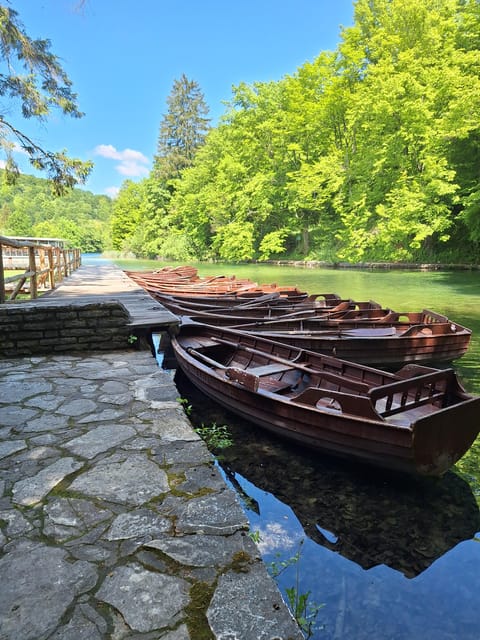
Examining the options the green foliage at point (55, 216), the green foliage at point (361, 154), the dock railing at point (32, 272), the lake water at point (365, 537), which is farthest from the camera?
the green foliage at point (55, 216)

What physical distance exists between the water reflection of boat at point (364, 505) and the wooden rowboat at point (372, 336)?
2.40m

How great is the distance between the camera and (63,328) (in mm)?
4758

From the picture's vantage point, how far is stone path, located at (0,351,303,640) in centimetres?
135

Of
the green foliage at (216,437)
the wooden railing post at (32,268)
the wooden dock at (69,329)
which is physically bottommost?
the green foliage at (216,437)

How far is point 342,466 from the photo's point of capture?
373 centimetres

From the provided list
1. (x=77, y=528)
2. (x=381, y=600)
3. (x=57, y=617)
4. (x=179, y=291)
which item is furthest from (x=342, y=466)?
(x=179, y=291)

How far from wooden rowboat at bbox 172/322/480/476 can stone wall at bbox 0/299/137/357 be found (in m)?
1.11

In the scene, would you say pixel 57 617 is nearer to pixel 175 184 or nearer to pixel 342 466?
pixel 342 466

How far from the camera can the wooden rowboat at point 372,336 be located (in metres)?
6.24

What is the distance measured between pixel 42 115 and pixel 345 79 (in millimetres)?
24587

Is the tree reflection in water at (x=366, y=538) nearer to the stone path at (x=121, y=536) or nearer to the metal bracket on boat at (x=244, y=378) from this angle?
the metal bracket on boat at (x=244, y=378)

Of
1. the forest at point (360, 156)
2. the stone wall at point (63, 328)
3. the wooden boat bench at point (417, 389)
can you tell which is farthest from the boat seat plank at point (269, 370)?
the forest at point (360, 156)

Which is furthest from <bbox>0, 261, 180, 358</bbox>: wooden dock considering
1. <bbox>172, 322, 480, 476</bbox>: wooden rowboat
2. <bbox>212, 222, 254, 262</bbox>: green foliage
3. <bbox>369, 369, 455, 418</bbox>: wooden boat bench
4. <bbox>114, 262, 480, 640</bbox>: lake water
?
<bbox>212, 222, 254, 262</bbox>: green foliage

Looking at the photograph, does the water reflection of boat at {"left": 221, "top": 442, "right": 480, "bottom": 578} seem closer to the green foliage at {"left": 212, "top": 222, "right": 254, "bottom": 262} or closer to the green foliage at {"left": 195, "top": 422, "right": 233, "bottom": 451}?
the green foliage at {"left": 195, "top": 422, "right": 233, "bottom": 451}
